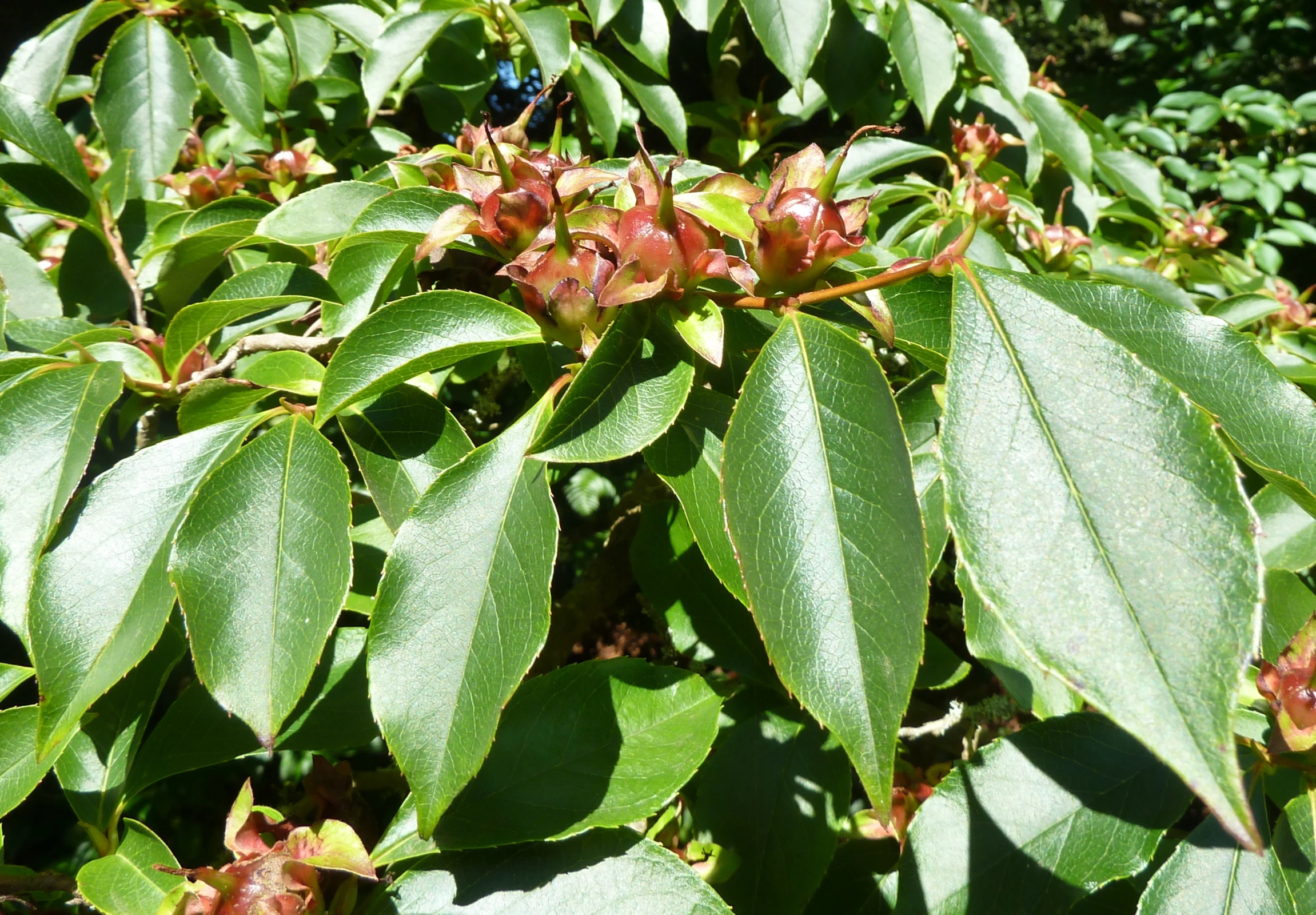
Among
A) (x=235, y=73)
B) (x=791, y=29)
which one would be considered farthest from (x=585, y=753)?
(x=235, y=73)

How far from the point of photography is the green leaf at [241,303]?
0.81 metres

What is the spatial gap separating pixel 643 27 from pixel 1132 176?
3.22ft

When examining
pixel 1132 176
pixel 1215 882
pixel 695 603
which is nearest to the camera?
pixel 1215 882

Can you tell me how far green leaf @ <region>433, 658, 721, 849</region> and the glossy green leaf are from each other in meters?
0.36

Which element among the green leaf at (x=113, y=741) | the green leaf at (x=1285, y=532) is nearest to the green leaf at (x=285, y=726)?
the green leaf at (x=113, y=741)

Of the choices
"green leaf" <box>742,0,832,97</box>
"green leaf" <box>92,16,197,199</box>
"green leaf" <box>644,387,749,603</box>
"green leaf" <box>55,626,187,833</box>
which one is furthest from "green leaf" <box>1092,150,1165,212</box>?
"green leaf" <box>55,626,187,833</box>

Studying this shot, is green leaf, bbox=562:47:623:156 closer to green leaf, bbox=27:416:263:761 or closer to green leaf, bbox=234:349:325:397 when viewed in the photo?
green leaf, bbox=234:349:325:397

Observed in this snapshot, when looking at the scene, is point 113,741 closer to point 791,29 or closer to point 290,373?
point 290,373

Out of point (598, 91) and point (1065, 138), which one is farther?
point (1065, 138)

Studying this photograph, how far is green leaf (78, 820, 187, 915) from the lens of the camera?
0.69 m

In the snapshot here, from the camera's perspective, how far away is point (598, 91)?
4.36ft

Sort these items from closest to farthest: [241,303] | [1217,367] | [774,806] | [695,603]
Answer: [1217,367] → [241,303] → [774,806] → [695,603]

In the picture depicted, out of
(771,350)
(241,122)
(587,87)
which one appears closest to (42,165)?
(241,122)

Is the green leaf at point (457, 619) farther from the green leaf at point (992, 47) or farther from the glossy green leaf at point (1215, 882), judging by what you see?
the green leaf at point (992, 47)
